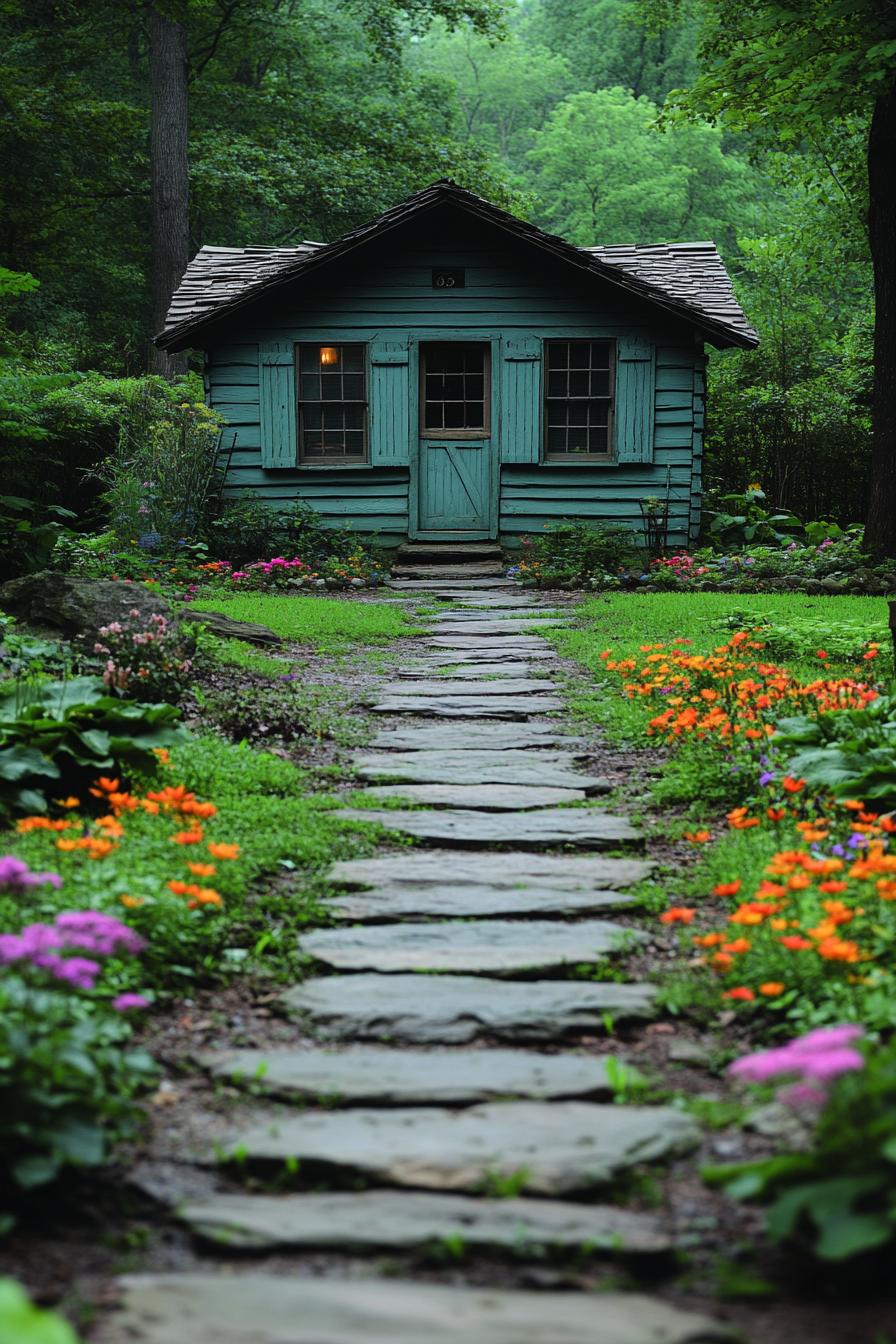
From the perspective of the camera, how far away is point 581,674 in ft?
25.9

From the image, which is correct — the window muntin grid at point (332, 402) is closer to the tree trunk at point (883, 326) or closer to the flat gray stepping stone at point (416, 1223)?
the tree trunk at point (883, 326)

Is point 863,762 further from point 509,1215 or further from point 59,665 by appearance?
point 59,665

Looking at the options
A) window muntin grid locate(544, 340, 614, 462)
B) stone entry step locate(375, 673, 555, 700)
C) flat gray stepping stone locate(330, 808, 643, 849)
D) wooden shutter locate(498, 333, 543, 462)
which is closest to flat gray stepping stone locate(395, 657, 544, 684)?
stone entry step locate(375, 673, 555, 700)

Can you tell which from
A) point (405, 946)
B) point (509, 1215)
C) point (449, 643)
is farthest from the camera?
point (449, 643)

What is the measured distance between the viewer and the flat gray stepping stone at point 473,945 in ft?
11.3

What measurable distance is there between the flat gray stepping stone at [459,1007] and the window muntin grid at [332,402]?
1244 cm

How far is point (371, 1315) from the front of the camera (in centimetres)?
187

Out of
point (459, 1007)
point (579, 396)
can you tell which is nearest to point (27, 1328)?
point (459, 1007)

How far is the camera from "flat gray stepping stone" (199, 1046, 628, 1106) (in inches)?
108

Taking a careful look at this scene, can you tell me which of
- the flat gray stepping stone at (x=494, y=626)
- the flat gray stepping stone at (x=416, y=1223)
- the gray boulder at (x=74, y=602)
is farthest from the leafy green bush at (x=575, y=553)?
the flat gray stepping stone at (x=416, y=1223)

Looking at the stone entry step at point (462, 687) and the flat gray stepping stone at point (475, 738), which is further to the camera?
the stone entry step at point (462, 687)

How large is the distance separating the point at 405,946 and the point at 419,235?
1276 centimetres

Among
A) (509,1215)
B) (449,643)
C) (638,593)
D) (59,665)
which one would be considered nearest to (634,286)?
(638,593)

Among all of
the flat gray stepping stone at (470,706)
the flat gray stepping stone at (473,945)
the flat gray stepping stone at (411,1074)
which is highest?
the flat gray stepping stone at (470,706)
